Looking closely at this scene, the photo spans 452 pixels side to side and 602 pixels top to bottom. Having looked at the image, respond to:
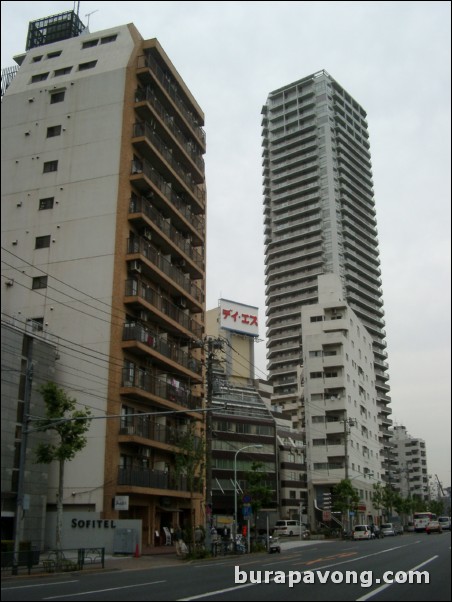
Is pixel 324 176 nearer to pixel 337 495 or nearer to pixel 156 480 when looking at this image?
pixel 337 495

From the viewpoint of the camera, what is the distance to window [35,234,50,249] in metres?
43.4

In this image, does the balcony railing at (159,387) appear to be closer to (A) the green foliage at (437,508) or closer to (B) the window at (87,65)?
(B) the window at (87,65)

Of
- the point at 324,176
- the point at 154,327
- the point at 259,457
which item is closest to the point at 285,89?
the point at 324,176

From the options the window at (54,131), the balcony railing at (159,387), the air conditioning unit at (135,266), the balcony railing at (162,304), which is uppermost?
the window at (54,131)

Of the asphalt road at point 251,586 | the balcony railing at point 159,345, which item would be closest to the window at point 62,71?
the balcony railing at point 159,345

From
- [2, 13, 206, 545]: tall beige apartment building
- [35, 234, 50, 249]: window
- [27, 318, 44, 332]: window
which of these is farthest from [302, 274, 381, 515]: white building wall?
[35, 234, 50, 249]: window

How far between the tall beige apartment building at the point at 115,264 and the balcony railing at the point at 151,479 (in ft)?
0.46

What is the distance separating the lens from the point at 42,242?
4369cm

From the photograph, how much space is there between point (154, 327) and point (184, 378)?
6867 millimetres

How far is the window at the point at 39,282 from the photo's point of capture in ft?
143

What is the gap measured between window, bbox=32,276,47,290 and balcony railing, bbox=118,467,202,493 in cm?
1419

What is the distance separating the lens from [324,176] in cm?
14450

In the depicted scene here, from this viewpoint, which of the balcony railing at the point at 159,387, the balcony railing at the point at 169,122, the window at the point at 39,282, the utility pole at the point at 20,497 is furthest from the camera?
the balcony railing at the point at 169,122

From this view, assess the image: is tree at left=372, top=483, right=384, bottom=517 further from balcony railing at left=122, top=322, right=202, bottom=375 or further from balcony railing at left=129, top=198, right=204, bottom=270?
balcony railing at left=129, top=198, right=204, bottom=270
